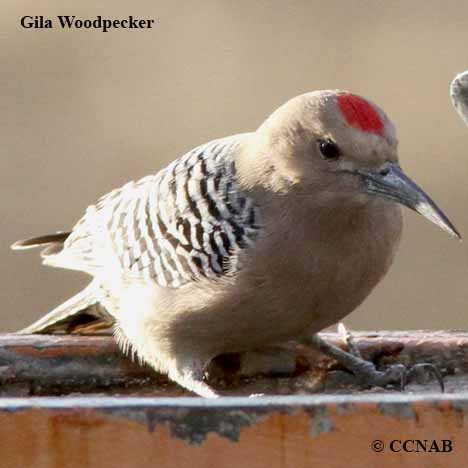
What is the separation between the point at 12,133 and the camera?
596 inches

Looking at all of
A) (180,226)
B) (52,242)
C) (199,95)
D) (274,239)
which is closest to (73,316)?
(52,242)

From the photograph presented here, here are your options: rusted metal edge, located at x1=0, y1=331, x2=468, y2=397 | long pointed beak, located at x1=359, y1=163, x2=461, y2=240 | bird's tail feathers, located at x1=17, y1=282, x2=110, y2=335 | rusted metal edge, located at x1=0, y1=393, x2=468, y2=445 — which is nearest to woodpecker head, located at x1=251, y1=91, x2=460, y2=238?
long pointed beak, located at x1=359, y1=163, x2=461, y2=240

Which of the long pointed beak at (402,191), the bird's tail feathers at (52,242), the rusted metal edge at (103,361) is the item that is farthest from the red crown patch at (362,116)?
the bird's tail feathers at (52,242)

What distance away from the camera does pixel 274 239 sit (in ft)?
19.8

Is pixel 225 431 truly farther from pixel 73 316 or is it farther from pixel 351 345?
pixel 73 316

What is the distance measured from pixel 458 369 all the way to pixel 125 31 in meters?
11.9

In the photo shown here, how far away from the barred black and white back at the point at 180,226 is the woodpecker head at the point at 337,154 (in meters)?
0.19

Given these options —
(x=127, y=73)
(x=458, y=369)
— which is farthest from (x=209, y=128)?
(x=458, y=369)

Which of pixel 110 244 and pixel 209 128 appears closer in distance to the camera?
pixel 110 244

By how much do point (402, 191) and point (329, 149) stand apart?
15.3 inches

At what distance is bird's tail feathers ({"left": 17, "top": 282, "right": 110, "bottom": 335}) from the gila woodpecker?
305 millimetres

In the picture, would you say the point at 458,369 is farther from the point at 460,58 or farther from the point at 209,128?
the point at 460,58

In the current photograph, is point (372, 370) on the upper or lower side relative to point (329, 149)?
lower

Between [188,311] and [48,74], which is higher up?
[48,74]
